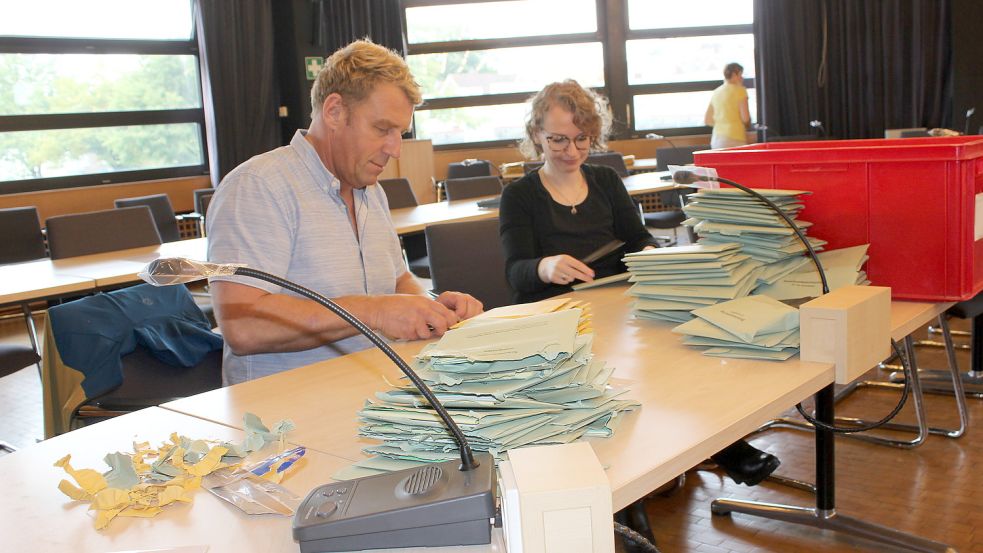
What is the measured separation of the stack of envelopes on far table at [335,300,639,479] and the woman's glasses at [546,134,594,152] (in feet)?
4.87

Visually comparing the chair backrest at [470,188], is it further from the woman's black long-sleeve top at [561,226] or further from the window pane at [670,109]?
the window pane at [670,109]

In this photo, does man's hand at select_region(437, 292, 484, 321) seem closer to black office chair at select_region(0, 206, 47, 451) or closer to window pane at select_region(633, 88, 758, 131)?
black office chair at select_region(0, 206, 47, 451)

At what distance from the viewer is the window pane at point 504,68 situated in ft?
30.2

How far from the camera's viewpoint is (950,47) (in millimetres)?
8953

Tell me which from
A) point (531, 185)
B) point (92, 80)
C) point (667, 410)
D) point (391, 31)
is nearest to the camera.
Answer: point (667, 410)

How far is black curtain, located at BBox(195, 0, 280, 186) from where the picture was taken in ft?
25.7

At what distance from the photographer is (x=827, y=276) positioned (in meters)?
1.93

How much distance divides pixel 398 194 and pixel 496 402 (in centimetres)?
415

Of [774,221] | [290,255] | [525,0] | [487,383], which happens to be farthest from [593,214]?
[525,0]

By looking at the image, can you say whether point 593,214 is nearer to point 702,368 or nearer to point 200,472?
point 702,368

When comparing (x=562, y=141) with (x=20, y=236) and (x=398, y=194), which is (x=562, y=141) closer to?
(x=398, y=194)

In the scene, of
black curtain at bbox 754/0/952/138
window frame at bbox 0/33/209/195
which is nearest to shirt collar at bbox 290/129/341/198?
window frame at bbox 0/33/209/195

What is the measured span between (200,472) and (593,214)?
178cm

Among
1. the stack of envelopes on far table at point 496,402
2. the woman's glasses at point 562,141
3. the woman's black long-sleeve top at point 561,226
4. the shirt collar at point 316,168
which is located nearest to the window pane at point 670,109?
the woman's black long-sleeve top at point 561,226
